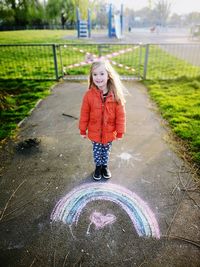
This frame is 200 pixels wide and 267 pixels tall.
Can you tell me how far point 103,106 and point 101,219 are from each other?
4.51 ft

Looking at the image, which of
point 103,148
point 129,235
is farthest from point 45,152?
point 129,235

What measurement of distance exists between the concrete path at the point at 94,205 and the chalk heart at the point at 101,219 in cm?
1

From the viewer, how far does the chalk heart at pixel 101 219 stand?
2682 mm

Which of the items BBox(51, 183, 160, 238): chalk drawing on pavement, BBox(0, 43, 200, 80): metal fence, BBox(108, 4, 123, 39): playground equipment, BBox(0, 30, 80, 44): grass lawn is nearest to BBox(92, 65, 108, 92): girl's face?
BBox(51, 183, 160, 238): chalk drawing on pavement

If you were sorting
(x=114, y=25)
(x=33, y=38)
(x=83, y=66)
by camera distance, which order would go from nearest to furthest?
(x=83, y=66)
(x=33, y=38)
(x=114, y=25)

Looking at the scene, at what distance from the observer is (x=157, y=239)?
99.1 inches

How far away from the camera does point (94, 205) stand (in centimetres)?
294

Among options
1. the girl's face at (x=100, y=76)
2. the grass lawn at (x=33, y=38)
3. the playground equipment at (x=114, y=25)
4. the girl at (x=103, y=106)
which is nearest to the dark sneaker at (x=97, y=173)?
the girl at (x=103, y=106)

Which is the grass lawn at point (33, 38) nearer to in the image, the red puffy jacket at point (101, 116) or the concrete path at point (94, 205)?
the concrete path at point (94, 205)

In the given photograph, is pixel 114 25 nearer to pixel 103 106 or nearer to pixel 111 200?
pixel 103 106

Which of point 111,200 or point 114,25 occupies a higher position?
point 114,25

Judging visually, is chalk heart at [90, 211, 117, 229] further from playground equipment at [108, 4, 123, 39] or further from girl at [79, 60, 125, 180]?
playground equipment at [108, 4, 123, 39]

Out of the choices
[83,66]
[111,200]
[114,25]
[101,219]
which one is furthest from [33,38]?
[101,219]

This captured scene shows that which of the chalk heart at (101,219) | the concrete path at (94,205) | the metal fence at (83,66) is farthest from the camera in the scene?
the metal fence at (83,66)
